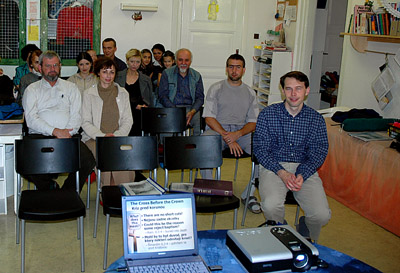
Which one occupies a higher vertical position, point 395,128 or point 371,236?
point 395,128

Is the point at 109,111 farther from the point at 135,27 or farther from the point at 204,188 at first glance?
the point at 135,27

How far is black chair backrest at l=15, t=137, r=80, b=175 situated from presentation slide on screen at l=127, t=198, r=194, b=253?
1.42 metres

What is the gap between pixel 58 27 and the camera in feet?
22.1

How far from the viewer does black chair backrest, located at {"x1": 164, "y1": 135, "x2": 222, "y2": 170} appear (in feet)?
11.5

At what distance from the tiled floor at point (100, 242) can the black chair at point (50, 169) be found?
192 mm

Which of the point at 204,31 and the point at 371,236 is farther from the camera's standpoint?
the point at 204,31

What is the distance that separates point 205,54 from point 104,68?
10.6 feet

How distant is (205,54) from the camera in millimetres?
7180

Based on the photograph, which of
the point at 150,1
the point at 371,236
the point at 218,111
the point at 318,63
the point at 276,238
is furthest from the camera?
the point at 318,63

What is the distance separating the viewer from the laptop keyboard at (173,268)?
1.93m

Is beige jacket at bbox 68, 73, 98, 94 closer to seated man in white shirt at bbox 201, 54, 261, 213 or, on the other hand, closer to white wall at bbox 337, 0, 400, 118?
seated man in white shirt at bbox 201, 54, 261, 213

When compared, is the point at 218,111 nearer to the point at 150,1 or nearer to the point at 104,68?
the point at 104,68

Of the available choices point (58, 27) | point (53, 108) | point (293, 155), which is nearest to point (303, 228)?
point (293, 155)

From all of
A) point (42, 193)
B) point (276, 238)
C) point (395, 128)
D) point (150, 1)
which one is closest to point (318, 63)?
point (150, 1)
